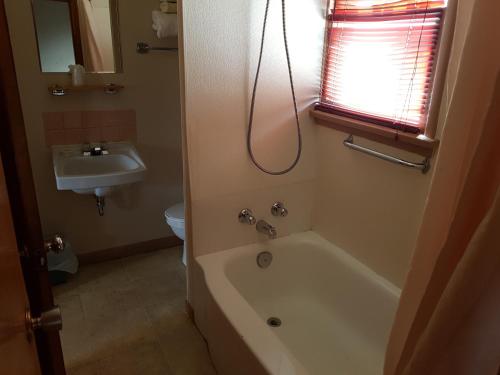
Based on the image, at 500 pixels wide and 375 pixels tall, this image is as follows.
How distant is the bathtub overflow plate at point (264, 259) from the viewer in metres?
2.09

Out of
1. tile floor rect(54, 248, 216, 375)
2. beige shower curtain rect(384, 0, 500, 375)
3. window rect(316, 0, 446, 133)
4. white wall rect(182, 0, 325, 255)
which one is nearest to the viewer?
beige shower curtain rect(384, 0, 500, 375)

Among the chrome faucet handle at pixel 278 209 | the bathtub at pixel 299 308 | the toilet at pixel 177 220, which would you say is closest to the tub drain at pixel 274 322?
the bathtub at pixel 299 308

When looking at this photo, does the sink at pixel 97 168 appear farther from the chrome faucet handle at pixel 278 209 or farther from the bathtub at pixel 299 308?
the chrome faucet handle at pixel 278 209

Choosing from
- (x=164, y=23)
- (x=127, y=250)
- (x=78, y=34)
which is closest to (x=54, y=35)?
(x=78, y=34)

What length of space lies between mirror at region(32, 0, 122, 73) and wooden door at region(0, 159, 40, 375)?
1.84 meters

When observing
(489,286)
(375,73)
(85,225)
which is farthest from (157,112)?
(489,286)

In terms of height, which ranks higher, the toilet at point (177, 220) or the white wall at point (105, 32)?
the white wall at point (105, 32)

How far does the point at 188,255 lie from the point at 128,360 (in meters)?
0.60

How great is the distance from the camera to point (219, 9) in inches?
65.7

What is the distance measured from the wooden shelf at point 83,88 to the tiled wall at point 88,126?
0.13m

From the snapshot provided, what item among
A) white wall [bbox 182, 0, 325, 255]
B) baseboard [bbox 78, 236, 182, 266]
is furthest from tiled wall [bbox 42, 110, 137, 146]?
white wall [bbox 182, 0, 325, 255]

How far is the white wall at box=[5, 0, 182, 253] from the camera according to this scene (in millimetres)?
2225

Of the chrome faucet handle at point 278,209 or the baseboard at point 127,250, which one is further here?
the baseboard at point 127,250

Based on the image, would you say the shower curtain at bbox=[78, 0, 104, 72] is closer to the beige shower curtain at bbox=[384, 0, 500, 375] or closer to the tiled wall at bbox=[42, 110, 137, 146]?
the tiled wall at bbox=[42, 110, 137, 146]
